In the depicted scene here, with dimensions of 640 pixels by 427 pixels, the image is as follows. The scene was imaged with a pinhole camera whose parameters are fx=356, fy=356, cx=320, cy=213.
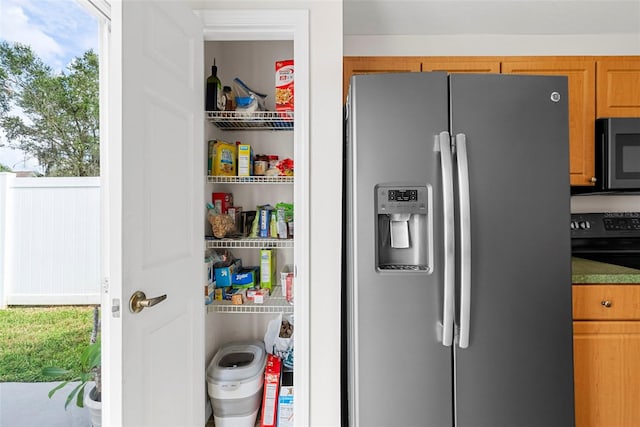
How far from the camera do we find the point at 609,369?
1613mm

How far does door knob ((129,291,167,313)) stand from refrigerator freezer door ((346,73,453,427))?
74 cm

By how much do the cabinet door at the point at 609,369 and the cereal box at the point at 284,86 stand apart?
1751 mm

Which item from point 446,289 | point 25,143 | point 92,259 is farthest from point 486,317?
point 25,143

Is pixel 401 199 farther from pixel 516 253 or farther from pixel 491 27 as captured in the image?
pixel 491 27

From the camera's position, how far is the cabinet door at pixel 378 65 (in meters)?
1.98

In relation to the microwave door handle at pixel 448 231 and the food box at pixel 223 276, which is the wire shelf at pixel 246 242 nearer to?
the food box at pixel 223 276

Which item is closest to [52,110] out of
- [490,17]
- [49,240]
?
[49,240]

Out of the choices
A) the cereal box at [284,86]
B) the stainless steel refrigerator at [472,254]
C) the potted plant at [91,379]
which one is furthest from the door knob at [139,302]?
the cereal box at [284,86]

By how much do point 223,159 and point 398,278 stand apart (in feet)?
3.84

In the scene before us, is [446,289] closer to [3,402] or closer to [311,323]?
[311,323]

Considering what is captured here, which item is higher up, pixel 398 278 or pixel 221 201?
pixel 221 201

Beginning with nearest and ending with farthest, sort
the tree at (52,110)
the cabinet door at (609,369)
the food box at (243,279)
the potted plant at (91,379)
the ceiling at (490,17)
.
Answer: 1. the tree at (52,110)
2. the potted plant at (91,379)
3. the cabinet door at (609,369)
4. the ceiling at (490,17)
5. the food box at (243,279)

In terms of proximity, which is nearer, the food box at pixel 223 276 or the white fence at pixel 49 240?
the white fence at pixel 49 240

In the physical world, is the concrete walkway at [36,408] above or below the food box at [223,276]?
below
